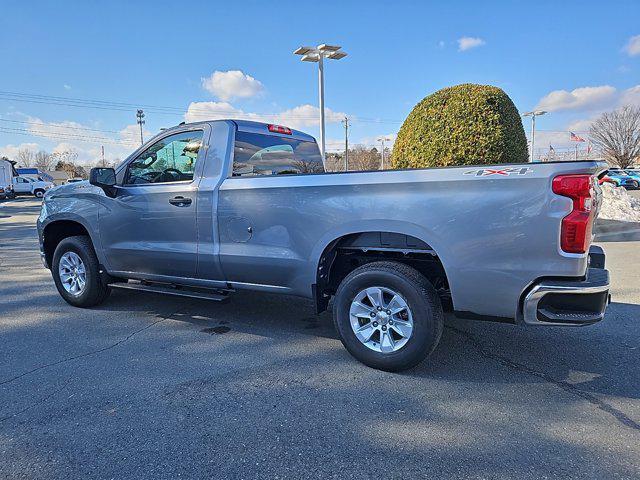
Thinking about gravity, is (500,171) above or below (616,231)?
above

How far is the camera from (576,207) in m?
2.81

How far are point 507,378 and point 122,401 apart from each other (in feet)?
9.14

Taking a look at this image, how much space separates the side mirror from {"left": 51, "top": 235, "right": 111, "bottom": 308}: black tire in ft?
2.58

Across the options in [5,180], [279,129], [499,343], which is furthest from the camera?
[5,180]

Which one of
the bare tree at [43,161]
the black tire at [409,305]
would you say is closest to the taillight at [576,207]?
the black tire at [409,305]

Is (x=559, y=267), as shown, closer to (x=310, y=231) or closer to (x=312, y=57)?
(x=310, y=231)

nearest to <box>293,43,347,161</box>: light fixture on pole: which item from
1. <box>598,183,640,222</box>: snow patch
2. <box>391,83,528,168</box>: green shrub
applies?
<box>391,83,528,168</box>: green shrub

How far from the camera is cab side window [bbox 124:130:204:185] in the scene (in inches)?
176

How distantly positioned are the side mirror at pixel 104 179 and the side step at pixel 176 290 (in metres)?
1.03

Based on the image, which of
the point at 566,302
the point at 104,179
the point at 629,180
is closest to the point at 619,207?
the point at 566,302

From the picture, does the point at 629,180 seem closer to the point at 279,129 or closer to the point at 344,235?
the point at 279,129

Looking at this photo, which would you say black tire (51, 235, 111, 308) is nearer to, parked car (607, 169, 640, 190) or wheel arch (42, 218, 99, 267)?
wheel arch (42, 218, 99, 267)

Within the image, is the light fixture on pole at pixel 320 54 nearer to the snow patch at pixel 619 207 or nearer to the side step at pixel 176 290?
the snow patch at pixel 619 207

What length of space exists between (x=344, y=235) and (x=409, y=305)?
2.43ft
